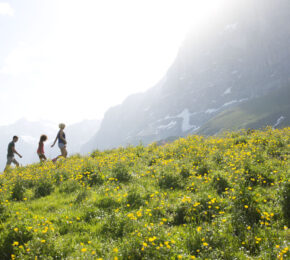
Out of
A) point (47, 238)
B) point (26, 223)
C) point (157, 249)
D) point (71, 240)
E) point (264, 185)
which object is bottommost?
point (264, 185)

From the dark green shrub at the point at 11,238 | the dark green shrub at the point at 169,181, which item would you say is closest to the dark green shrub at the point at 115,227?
the dark green shrub at the point at 11,238

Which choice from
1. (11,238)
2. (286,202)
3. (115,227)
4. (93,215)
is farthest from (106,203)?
(286,202)

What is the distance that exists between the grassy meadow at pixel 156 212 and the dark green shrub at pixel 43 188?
4cm

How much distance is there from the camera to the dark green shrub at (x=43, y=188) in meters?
8.39

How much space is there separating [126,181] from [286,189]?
531 centimetres

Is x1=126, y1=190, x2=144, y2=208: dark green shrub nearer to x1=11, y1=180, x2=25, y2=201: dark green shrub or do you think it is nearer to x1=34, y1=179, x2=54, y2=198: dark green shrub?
x1=34, y1=179, x2=54, y2=198: dark green shrub

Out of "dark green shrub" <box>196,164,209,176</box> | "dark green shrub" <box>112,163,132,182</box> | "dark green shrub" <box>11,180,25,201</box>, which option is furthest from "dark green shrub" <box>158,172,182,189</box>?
"dark green shrub" <box>11,180,25,201</box>

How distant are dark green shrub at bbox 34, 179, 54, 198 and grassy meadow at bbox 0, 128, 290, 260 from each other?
0.12ft

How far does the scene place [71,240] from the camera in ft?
16.9

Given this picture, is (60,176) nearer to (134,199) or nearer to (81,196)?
(81,196)

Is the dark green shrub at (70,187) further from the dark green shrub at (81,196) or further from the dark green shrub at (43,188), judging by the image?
the dark green shrub at (81,196)

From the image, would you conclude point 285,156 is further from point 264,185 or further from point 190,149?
point 190,149

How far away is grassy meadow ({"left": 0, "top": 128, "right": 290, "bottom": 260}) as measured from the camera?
4.47 metres

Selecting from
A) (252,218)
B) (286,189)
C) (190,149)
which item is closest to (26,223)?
(252,218)
